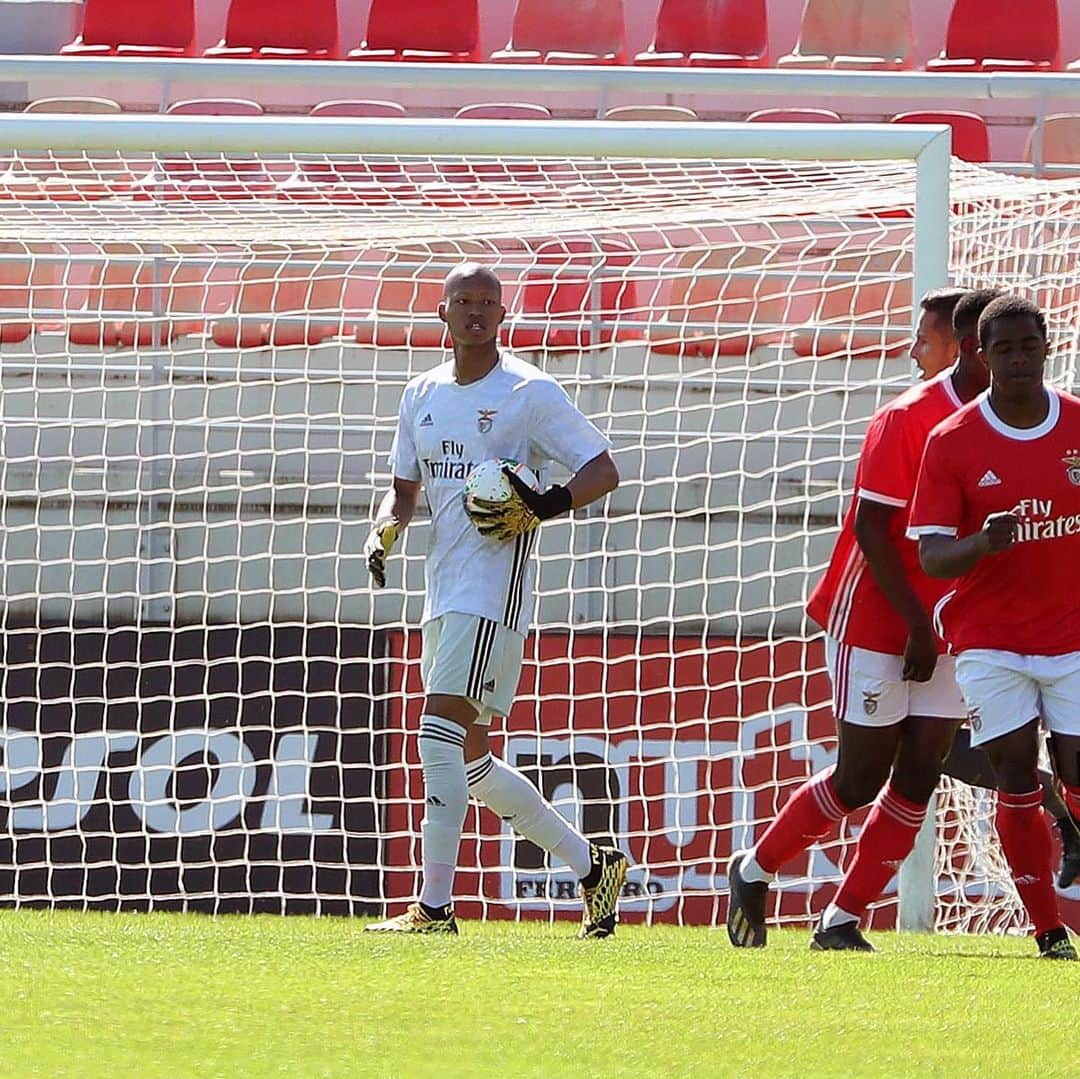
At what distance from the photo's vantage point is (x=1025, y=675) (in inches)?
170

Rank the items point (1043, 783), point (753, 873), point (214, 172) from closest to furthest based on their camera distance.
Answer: point (753, 873) → point (1043, 783) → point (214, 172)

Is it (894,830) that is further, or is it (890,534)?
(894,830)

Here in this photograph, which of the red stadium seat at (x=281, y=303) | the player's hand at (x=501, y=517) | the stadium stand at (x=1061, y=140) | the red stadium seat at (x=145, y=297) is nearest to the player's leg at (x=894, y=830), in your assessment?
the player's hand at (x=501, y=517)

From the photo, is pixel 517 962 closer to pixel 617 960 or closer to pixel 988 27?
pixel 617 960

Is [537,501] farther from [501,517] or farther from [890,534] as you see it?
[890,534]

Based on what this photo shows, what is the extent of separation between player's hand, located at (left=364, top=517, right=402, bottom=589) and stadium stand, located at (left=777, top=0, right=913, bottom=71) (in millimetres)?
7539

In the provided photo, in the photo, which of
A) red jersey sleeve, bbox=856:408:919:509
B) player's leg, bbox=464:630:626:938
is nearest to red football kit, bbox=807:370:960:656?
red jersey sleeve, bbox=856:408:919:509

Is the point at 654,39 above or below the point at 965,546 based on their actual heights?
above

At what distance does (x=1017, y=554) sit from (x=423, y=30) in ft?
27.9

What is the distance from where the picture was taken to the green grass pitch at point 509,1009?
3121 millimetres

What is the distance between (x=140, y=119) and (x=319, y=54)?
6.13 meters

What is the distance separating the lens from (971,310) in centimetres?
466

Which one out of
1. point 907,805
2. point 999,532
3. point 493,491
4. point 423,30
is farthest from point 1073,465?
point 423,30

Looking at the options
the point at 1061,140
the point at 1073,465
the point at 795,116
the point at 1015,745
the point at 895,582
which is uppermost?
Answer: the point at 795,116
